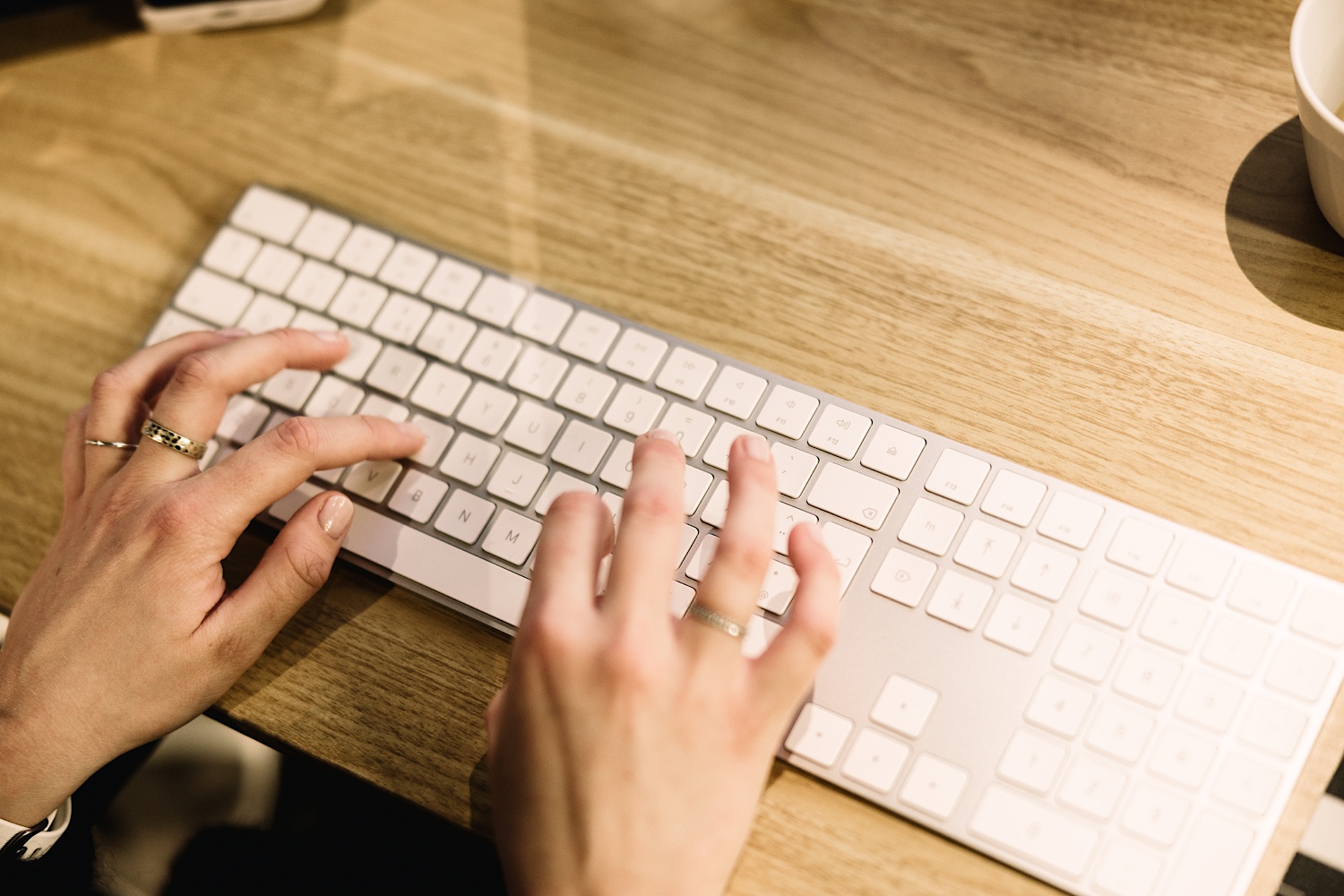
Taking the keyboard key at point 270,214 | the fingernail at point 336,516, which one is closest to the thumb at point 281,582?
the fingernail at point 336,516

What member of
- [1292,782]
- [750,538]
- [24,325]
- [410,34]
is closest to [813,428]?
[750,538]

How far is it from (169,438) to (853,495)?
41 centimetres

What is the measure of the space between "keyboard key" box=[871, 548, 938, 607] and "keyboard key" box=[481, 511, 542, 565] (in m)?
0.19

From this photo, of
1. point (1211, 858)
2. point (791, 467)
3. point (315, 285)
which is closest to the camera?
point (1211, 858)

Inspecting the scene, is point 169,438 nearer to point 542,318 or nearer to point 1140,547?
point 542,318

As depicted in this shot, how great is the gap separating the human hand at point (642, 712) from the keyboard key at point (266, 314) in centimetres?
29

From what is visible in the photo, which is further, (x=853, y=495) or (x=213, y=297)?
(x=213, y=297)

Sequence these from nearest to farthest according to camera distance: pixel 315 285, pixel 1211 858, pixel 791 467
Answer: pixel 1211 858 < pixel 791 467 < pixel 315 285

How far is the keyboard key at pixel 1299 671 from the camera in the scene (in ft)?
1.41

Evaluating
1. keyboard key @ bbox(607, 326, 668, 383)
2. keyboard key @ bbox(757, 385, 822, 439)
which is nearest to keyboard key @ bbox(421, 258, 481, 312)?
keyboard key @ bbox(607, 326, 668, 383)

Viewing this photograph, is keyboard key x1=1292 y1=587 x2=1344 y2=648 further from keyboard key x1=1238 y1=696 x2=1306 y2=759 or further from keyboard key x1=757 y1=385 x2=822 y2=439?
keyboard key x1=757 y1=385 x2=822 y2=439

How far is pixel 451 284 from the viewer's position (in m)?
0.60

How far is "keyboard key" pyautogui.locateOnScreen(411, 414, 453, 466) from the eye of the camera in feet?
1.81

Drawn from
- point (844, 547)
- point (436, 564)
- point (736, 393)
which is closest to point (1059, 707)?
point (844, 547)
